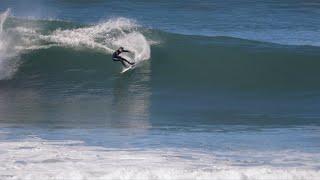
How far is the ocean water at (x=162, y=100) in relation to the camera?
10.8 metres

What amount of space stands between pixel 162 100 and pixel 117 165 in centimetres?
554

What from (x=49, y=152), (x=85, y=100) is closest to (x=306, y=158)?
(x=49, y=152)

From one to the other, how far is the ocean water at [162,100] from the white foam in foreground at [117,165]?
0.01m

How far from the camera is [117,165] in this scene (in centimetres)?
1062

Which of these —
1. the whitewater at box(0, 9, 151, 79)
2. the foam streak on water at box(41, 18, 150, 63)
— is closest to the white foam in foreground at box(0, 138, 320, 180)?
the whitewater at box(0, 9, 151, 79)

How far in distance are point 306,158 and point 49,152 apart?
270 cm

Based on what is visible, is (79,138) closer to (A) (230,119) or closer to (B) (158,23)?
(A) (230,119)

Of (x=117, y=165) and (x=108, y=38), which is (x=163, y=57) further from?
(x=117, y=165)

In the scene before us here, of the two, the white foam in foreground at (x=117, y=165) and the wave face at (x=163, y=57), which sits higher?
the wave face at (x=163, y=57)

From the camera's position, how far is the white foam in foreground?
1009 cm

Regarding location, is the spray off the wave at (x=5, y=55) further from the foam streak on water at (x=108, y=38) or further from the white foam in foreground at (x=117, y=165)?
the white foam in foreground at (x=117, y=165)

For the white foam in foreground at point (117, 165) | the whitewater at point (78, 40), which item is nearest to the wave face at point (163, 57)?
the whitewater at point (78, 40)

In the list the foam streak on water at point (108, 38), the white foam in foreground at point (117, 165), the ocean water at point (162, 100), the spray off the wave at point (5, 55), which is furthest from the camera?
the foam streak on water at point (108, 38)

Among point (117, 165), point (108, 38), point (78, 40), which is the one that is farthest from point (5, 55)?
point (117, 165)
